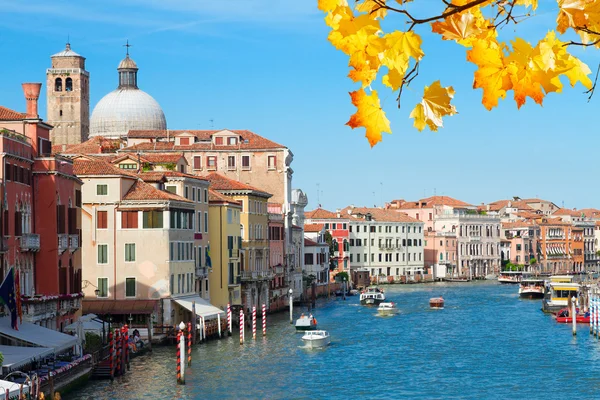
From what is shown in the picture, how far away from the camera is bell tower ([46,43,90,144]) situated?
2926 inches

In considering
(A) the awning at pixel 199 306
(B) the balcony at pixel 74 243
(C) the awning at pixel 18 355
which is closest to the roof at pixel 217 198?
(A) the awning at pixel 199 306

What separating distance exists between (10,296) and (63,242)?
15.5ft

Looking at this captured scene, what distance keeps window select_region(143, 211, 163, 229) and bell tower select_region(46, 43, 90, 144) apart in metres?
39.2

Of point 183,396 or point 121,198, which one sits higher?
point 121,198

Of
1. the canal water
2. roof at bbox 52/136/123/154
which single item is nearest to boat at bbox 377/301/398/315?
the canal water

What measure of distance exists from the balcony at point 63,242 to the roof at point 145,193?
758cm

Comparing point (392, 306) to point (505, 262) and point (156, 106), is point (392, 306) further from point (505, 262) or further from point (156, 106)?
point (505, 262)

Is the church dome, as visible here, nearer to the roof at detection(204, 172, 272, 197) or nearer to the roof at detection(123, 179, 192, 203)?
the roof at detection(204, 172, 272, 197)

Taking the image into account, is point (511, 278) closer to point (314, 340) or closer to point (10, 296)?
point (314, 340)

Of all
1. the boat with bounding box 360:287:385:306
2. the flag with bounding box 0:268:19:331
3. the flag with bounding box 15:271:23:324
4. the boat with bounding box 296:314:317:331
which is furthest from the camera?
the boat with bounding box 360:287:385:306

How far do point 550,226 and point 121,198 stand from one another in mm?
81076

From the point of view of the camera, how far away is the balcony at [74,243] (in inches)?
1141

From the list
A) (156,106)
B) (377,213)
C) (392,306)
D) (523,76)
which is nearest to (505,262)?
(377,213)

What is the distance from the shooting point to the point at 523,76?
2.91 m
